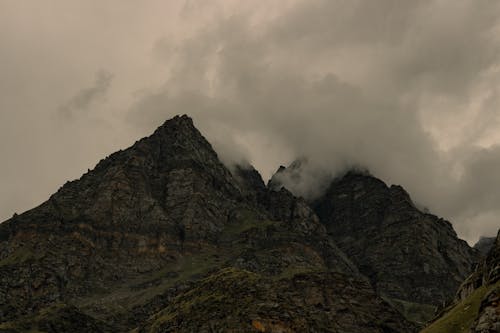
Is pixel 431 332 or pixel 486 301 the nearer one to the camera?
pixel 486 301

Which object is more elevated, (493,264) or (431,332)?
(493,264)

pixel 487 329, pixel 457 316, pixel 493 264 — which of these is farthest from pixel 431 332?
pixel 487 329

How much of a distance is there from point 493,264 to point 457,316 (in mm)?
15437

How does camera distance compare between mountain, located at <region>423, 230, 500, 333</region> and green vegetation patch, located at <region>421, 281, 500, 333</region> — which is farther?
green vegetation patch, located at <region>421, 281, 500, 333</region>

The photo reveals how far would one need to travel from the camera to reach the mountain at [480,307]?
9169 cm

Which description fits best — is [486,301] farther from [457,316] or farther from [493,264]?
[493,264]

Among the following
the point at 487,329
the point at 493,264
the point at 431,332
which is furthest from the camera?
the point at 493,264

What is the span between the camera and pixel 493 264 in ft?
420

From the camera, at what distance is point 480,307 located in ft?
322

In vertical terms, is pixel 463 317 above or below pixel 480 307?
below

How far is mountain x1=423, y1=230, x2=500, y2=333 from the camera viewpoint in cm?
9169

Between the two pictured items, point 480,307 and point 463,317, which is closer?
point 480,307

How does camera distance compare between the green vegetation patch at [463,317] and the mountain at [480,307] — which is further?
the green vegetation patch at [463,317]

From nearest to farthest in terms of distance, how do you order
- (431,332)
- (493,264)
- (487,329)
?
(487,329), (431,332), (493,264)
